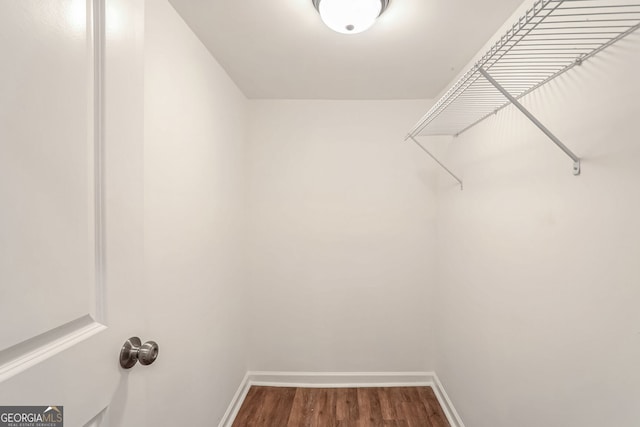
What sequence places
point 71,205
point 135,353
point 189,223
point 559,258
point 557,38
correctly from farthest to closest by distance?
point 189,223 < point 559,258 < point 557,38 < point 135,353 < point 71,205

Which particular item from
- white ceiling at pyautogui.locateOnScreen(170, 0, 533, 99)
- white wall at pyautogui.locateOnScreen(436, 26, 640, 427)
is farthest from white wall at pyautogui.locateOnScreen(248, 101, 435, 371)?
white wall at pyautogui.locateOnScreen(436, 26, 640, 427)

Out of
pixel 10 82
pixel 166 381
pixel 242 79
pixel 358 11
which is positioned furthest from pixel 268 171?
pixel 10 82

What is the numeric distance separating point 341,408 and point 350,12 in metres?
2.28

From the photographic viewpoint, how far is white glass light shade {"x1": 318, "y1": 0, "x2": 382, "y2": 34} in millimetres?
1095

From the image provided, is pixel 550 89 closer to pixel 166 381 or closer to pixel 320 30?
pixel 320 30

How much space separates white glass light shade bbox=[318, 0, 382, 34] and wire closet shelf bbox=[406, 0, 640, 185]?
44 centimetres

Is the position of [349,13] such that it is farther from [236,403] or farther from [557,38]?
[236,403]

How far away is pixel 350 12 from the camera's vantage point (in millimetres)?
1116

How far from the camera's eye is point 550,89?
3.40ft

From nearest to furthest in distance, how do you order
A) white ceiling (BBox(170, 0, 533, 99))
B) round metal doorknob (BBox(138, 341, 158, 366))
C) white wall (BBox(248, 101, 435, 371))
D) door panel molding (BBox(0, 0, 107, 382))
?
1. door panel molding (BBox(0, 0, 107, 382))
2. round metal doorknob (BBox(138, 341, 158, 366))
3. white ceiling (BBox(170, 0, 533, 99))
4. white wall (BBox(248, 101, 435, 371))

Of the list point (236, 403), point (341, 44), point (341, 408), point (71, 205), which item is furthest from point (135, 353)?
point (341, 408)

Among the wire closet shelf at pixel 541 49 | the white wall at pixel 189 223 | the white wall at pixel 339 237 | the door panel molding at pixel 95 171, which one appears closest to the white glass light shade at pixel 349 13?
the wire closet shelf at pixel 541 49

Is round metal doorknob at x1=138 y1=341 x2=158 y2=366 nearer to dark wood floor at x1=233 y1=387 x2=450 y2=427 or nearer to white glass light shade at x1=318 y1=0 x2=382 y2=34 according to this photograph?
white glass light shade at x1=318 y1=0 x2=382 y2=34

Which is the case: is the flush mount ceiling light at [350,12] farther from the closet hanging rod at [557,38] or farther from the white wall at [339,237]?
the white wall at [339,237]
